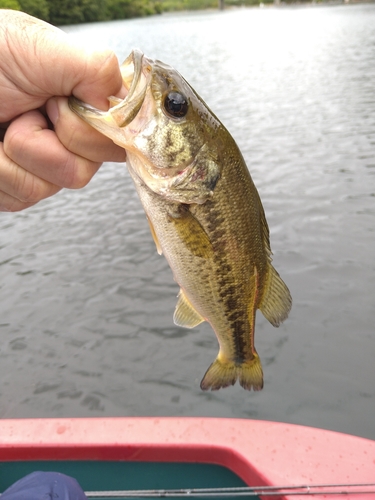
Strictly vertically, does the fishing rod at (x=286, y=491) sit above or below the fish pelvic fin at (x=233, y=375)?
below

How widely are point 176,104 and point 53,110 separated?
1.66 ft

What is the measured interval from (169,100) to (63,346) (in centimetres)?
460

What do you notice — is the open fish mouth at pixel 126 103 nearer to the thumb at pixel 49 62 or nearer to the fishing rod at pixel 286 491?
the thumb at pixel 49 62

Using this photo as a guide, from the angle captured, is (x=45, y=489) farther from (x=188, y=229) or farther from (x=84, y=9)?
(x=84, y=9)

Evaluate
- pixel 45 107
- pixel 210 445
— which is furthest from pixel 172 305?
pixel 45 107

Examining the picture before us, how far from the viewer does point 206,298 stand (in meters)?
2.22

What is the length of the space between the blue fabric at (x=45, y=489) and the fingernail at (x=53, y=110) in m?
1.80

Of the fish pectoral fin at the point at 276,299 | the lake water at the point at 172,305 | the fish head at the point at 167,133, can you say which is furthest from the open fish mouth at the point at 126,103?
the fish pectoral fin at the point at 276,299

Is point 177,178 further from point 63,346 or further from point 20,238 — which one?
point 20,238

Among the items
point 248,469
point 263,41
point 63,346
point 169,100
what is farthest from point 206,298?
point 263,41

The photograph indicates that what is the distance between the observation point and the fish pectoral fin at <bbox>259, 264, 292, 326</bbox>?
2236 millimetres

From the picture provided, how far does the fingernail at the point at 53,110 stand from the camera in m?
1.65

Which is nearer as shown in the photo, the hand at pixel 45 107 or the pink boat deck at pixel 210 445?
the hand at pixel 45 107

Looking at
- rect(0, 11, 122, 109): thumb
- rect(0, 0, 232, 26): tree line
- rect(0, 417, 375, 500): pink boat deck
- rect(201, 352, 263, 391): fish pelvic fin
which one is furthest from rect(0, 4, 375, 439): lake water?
rect(0, 0, 232, 26): tree line
